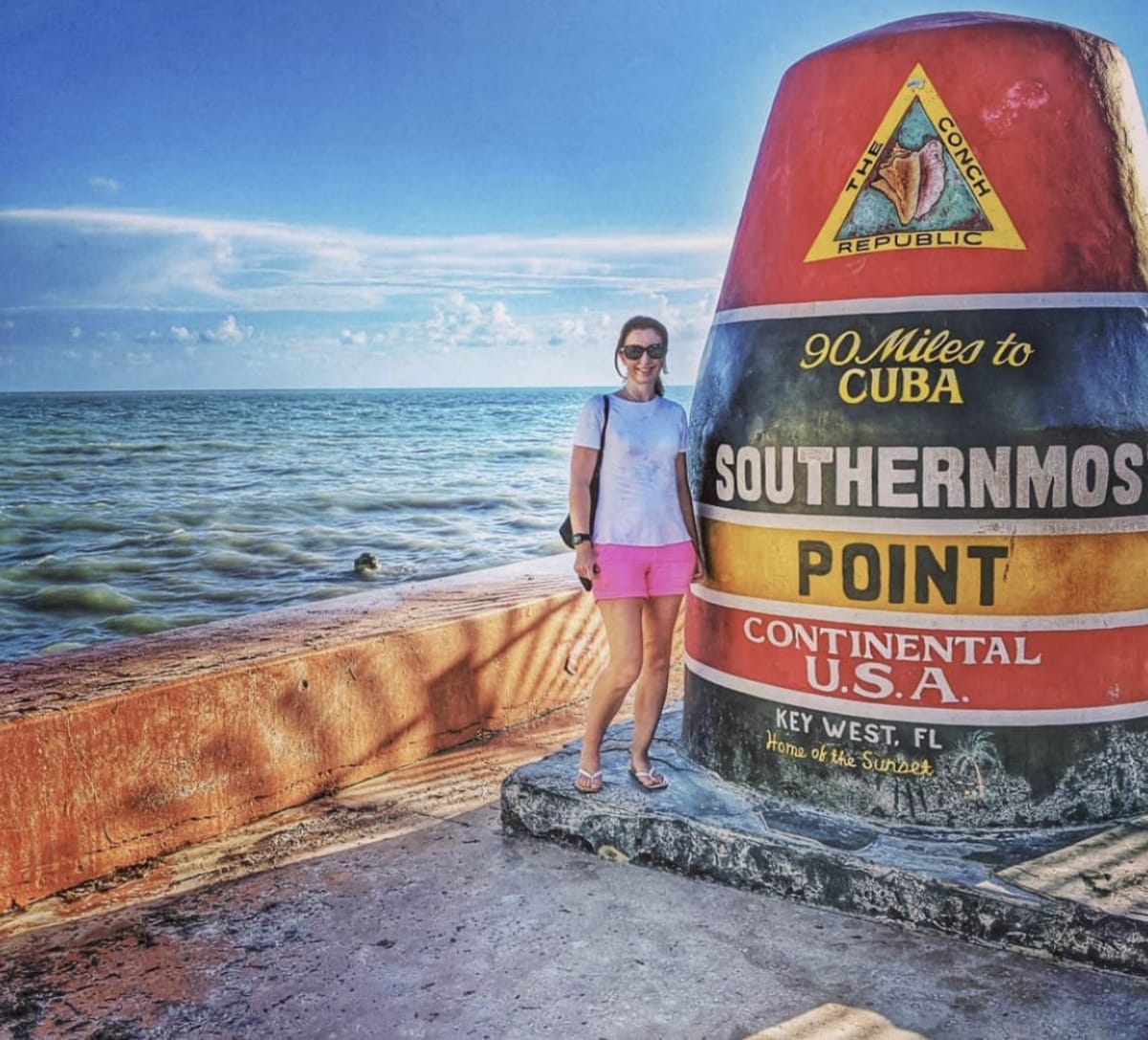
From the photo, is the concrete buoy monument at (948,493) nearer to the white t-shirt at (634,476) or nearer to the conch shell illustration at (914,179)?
the conch shell illustration at (914,179)

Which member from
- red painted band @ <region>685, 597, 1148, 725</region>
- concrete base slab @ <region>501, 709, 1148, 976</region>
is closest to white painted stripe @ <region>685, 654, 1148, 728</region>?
red painted band @ <region>685, 597, 1148, 725</region>

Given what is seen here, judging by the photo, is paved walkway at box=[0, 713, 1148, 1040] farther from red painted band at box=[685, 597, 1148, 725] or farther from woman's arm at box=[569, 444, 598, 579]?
woman's arm at box=[569, 444, 598, 579]

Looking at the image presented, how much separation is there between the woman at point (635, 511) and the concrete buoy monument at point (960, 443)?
11.5 inches

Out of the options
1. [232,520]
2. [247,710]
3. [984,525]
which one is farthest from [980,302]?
[232,520]

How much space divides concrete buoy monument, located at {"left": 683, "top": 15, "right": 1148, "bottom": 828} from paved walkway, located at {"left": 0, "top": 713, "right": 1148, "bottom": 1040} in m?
0.70

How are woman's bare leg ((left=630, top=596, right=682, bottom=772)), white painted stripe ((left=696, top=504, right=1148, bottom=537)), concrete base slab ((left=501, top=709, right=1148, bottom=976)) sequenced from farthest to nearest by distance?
woman's bare leg ((left=630, top=596, right=682, bottom=772)) → white painted stripe ((left=696, top=504, right=1148, bottom=537)) → concrete base slab ((left=501, top=709, right=1148, bottom=976))

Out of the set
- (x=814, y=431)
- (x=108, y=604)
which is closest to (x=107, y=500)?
(x=108, y=604)

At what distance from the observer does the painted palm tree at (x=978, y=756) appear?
403cm

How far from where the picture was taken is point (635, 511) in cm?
428

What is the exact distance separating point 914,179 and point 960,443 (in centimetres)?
96

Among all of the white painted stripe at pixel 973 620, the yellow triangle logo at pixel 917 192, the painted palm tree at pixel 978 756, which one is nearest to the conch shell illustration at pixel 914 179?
the yellow triangle logo at pixel 917 192

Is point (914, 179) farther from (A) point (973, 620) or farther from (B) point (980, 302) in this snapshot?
(A) point (973, 620)

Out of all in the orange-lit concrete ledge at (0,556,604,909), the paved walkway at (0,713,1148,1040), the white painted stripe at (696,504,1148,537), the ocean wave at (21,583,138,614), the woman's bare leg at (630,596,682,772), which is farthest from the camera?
the ocean wave at (21,583,138,614)

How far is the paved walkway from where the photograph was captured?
3.29 meters
